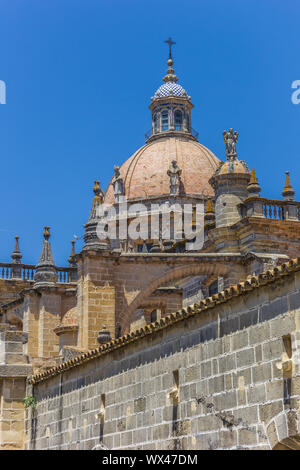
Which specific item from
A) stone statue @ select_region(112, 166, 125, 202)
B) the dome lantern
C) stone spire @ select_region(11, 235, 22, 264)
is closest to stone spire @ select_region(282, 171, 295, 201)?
stone spire @ select_region(11, 235, 22, 264)

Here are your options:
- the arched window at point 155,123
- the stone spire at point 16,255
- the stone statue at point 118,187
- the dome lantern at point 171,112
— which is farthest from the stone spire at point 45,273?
the arched window at point 155,123

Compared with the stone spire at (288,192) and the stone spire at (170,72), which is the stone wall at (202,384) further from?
the stone spire at (170,72)

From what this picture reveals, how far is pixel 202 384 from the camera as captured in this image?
568 inches

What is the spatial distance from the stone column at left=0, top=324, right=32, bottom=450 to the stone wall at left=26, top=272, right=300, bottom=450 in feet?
9.31

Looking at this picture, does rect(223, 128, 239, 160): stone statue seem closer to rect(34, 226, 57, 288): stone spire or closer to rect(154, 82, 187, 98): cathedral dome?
rect(34, 226, 57, 288): stone spire

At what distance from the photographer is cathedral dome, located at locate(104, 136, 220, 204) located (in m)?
53.8

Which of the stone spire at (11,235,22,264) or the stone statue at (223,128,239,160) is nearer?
the stone statue at (223,128,239,160)

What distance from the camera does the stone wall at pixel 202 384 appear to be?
1245cm

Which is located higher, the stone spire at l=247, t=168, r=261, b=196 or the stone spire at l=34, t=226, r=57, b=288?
the stone spire at l=247, t=168, r=261, b=196

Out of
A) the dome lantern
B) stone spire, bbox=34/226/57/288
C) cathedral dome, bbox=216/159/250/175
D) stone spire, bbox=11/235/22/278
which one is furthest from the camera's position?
the dome lantern

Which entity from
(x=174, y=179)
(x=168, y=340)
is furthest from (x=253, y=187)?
(x=174, y=179)

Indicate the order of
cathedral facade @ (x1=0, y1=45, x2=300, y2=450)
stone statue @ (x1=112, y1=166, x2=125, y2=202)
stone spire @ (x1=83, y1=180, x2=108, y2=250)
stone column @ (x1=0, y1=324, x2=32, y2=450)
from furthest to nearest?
1. stone statue @ (x1=112, y1=166, x2=125, y2=202)
2. stone spire @ (x1=83, y1=180, x2=108, y2=250)
3. stone column @ (x1=0, y1=324, x2=32, y2=450)
4. cathedral facade @ (x1=0, y1=45, x2=300, y2=450)

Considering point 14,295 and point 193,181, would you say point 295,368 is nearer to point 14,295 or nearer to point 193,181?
point 14,295

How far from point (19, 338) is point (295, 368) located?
12.2 m
